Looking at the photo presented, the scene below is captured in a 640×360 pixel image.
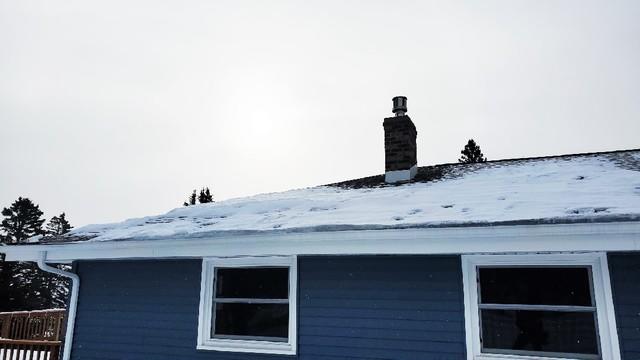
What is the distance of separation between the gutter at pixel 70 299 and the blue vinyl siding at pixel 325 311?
9cm

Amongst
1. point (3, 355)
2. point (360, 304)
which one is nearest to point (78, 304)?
point (3, 355)

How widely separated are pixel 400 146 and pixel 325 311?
403 cm

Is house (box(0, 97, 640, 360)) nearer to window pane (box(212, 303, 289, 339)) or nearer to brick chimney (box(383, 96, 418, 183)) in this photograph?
window pane (box(212, 303, 289, 339))

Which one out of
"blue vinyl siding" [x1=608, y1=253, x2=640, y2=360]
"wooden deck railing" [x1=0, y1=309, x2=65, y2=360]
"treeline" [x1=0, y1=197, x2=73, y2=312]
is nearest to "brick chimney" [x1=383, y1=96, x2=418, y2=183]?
"blue vinyl siding" [x1=608, y1=253, x2=640, y2=360]

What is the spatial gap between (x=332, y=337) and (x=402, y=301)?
0.94 meters

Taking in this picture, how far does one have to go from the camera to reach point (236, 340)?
5.65 m

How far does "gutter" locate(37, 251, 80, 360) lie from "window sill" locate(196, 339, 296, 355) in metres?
2.33

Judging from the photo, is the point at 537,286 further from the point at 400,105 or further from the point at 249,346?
the point at 249,346

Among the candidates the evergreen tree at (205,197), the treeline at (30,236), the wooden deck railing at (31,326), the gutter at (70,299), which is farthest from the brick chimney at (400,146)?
the evergreen tree at (205,197)

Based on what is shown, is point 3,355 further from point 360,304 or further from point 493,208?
point 493,208

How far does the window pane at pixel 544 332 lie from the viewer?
644cm

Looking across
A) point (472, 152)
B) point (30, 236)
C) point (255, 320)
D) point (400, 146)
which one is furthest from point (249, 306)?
point (30, 236)

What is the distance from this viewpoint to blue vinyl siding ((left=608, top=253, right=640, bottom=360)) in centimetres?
407

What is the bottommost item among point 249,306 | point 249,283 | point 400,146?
point 249,306
